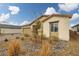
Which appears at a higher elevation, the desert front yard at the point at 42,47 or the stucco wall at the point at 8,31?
the stucco wall at the point at 8,31

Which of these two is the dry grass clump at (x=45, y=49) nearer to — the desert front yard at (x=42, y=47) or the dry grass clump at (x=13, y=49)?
the desert front yard at (x=42, y=47)

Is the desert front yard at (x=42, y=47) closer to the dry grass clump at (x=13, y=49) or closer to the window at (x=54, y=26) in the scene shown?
the dry grass clump at (x=13, y=49)

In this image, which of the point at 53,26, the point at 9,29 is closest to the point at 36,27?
the point at 53,26

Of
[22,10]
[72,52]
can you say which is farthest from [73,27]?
[22,10]

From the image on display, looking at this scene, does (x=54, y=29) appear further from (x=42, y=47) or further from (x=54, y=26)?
(x=42, y=47)

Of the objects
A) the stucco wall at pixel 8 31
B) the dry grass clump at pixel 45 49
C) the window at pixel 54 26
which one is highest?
the window at pixel 54 26

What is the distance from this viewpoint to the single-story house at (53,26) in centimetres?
177

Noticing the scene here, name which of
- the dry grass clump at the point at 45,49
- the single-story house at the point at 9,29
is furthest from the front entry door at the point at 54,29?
the single-story house at the point at 9,29

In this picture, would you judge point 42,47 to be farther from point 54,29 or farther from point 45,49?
point 54,29

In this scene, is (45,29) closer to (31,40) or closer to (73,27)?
(31,40)

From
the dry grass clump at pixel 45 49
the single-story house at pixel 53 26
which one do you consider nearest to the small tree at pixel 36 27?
the single-story house at pixel 53 26

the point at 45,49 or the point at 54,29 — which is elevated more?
the point at 54,29

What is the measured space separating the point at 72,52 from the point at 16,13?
748 mm

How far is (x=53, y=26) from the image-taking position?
1.79m
